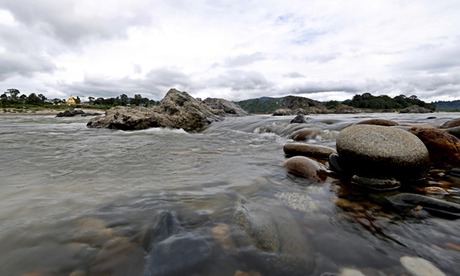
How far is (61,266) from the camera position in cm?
193

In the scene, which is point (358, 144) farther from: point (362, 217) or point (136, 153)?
point (136, 153)

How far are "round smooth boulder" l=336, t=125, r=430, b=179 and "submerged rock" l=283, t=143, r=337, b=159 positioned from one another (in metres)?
1.29

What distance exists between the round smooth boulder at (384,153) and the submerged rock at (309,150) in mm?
1294

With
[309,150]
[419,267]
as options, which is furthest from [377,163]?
[419,267]

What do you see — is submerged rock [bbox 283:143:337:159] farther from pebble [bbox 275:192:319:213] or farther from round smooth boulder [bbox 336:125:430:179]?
pebble [bbox 275:192:319:213]

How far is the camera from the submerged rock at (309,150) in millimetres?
5727

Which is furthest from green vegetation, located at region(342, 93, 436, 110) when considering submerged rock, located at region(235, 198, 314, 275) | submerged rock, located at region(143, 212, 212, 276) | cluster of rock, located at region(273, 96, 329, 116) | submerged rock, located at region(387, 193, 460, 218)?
submerged rock, located at region(143, 212, 212, 276)

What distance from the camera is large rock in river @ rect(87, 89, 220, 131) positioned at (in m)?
15.3

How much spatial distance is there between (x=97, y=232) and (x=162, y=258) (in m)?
0.88

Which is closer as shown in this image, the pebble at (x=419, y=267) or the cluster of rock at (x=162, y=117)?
the pebble at (x=419, y=267)

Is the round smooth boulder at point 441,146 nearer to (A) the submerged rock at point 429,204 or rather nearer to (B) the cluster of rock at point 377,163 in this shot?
(B) the cluster of rock at point 377,163

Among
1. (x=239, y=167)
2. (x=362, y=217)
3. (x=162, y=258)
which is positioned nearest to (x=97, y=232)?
(x=162, y=258)

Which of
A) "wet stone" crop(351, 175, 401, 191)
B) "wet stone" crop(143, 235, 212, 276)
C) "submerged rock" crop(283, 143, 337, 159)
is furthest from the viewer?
"submerged rock" crop(283, 143, 337, 159)

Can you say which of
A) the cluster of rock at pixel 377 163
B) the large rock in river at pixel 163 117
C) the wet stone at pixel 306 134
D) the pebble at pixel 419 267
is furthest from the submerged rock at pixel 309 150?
the large rock in river at pixel 163 117
